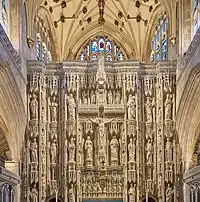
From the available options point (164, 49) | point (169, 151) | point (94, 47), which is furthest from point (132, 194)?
point (94, 47)

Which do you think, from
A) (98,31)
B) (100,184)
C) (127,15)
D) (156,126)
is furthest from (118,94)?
(98,31)

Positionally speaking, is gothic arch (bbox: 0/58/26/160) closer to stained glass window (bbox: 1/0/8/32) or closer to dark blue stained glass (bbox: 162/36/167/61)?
→ stained glass window (bbox: 1/0/8/32)

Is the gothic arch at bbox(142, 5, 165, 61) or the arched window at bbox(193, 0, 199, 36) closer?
the arched window at bbox(193, 0, 199, 36)

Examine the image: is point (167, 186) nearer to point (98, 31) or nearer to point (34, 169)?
point (34, 169)

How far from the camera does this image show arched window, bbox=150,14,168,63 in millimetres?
30052

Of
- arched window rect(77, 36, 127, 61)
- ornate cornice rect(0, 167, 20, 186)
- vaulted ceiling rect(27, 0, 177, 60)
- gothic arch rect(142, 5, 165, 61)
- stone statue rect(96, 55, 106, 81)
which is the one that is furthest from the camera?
arched window rect(77, 36, 127, 61)

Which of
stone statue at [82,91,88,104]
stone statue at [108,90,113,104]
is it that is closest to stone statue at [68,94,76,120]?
stone statue at [82,91,88,104]

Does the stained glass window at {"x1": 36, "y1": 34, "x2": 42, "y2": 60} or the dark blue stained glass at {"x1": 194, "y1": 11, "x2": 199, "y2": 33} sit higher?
the stained glass window at {"x1": 36, "y1": 34, "x2": 42, "y2": 60}

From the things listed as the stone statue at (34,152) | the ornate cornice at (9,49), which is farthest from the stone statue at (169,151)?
the ornate cornice at (9,49)

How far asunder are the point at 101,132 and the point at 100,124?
1.08 feet

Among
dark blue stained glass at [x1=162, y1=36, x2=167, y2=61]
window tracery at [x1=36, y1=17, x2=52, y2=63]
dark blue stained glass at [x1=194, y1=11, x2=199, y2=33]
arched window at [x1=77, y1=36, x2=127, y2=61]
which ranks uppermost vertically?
arched window at [x1=77, y1=36, x2=127, y2=61]

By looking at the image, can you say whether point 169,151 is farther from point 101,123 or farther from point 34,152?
point 34,152

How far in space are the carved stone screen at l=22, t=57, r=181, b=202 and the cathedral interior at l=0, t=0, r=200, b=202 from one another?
0.04 m

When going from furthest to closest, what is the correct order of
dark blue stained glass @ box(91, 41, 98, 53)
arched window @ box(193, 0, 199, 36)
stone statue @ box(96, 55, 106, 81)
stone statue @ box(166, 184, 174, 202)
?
dark blue stained glass @ box(91, 41, 98, 53) → stone statue @ box(96, 55, 106, 81) → stone statue @ box(166, 184, 174, 202) → arched window @ box(193, 0, 199, 36)
